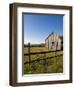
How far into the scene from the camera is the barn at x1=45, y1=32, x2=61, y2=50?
1907mm

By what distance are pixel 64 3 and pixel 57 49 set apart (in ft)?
1.12

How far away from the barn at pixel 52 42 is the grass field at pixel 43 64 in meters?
0.04

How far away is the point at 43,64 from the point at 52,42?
17 centimetres

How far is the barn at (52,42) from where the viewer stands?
1.91 m

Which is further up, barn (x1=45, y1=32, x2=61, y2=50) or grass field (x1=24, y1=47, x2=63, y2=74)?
barn (x1=45, y1=32, x2=61, y2=50)

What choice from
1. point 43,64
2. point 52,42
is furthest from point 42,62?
point 52,42

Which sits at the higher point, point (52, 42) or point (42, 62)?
point (52, 42)

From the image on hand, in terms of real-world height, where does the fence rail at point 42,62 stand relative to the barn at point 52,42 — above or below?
below

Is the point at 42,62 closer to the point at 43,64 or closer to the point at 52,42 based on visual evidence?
the point at 43,64

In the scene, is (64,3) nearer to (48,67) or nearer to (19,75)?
(48,67)

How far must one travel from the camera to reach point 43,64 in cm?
190

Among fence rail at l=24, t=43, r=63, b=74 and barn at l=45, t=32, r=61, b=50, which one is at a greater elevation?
barn at l=45, t=32, r=61, b=50

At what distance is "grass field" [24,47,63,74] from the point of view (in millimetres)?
1861

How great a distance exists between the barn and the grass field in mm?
35
